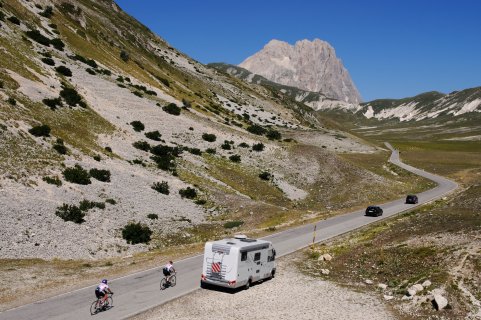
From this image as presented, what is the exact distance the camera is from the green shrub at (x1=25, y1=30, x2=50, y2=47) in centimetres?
8244

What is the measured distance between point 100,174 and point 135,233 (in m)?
12.0

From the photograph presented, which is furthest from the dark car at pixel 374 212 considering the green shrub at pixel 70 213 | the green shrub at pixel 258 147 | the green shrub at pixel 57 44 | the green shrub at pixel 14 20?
the green shrub at pixel 14 20

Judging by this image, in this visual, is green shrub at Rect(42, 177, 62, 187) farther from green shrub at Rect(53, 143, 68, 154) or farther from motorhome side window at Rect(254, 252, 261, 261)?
motorhome side window at Rect(254, 252, 261, 261)

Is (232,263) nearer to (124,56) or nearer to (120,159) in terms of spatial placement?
(120,159)

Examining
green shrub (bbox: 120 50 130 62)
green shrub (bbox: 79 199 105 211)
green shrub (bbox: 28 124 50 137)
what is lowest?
green shrub (bbox: 79 199 105 211)

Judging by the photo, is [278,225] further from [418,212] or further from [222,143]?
[222,143]

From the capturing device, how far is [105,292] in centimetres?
2342

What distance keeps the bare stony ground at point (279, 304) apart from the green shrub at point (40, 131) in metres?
33.0

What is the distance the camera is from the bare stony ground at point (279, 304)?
2420cm

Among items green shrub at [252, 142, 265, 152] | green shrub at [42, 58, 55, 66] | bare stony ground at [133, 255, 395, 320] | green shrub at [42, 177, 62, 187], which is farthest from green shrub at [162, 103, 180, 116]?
bare stony ground at [133, 255, 395, 320]

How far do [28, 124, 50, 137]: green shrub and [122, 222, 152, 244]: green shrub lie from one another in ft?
57.4

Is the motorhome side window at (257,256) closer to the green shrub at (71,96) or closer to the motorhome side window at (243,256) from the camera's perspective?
the motorhome side window at (243,256)

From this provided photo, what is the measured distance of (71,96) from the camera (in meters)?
68.8

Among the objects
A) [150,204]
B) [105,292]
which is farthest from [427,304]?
[150,204]
